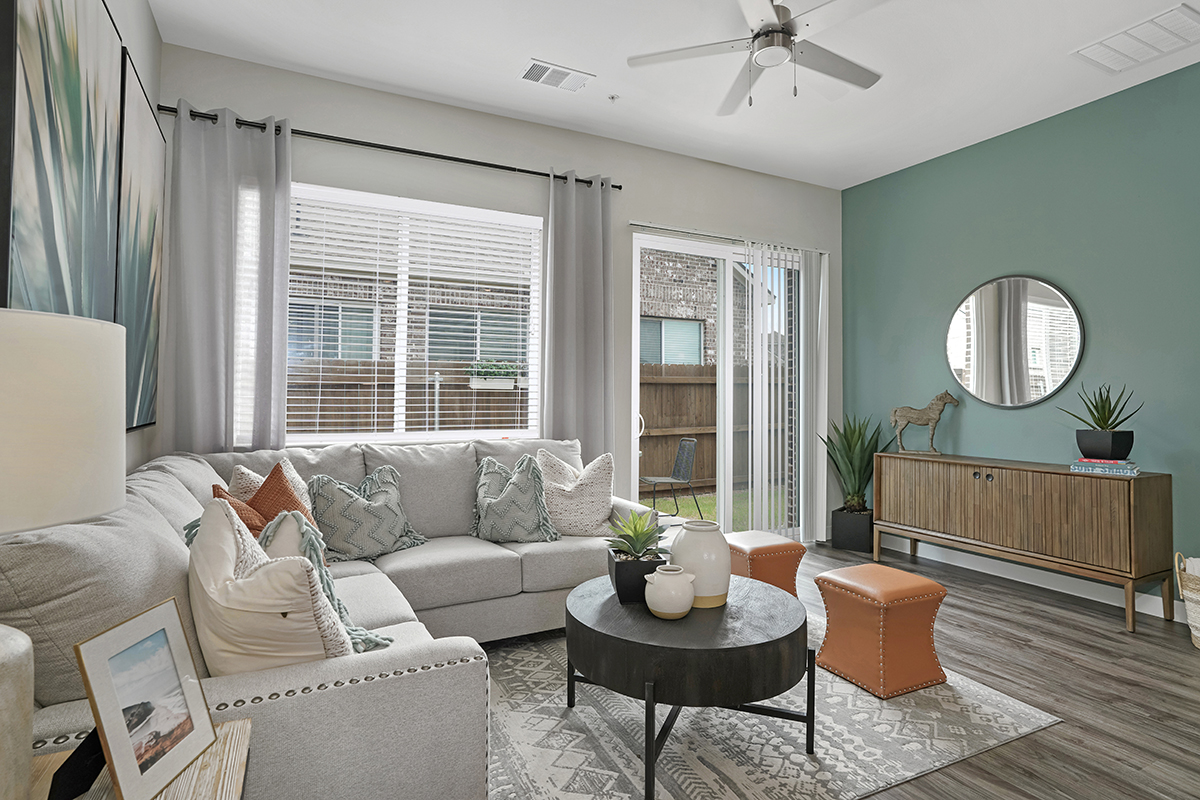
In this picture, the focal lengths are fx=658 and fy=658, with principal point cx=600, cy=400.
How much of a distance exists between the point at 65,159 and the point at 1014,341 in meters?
4.63

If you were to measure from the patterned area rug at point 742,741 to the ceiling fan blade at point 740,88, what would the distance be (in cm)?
254

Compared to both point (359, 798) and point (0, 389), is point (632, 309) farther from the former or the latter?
point (0, 389)

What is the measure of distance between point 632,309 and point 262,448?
236 centimetres

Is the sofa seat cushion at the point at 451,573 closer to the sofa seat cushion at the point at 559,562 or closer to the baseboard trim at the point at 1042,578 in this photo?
the sofa seat cushion at the point at 559,562

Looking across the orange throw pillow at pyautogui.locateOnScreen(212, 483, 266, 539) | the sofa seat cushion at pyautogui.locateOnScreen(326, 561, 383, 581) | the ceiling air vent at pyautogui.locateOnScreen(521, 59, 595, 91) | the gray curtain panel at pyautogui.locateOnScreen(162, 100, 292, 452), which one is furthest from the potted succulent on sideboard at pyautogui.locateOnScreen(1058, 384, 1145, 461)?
the gray curtain panel at pyautogui.locateOnScreen(162, 100, 292, 452)

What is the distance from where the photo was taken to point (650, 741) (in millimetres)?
1782

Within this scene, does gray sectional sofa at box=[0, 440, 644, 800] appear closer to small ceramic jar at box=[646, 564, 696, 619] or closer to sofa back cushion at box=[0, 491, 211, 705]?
sofa back cushion at box=[0, 491, 211, 705]

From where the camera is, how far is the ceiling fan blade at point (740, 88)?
2940 mm

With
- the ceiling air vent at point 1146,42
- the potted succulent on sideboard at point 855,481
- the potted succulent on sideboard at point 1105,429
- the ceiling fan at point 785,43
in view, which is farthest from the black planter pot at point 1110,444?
the ceiling fan at point 785,43

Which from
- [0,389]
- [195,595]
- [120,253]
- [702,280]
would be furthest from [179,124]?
[702,280]

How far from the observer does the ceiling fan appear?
7.91 ft

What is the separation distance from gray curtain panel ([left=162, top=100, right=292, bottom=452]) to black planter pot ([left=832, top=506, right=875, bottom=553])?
151 inches

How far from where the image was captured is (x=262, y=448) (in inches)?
128

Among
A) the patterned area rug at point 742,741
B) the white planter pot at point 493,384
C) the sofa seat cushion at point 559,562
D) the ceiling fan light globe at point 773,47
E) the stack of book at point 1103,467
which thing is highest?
the ceiling fan light globe at point 773,47
